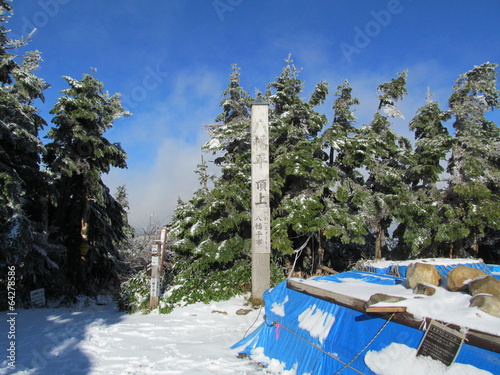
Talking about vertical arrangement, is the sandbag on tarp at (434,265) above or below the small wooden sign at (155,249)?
below

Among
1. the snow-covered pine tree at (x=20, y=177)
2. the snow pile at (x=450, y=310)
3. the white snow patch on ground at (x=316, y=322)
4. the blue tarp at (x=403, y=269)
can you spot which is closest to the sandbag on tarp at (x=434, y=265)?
the blue tarp at (x=403, y=269)

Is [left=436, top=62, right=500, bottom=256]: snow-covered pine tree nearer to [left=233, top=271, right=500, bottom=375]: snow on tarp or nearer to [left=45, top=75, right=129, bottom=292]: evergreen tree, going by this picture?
[left=233, top=271, right=500, bottom=375]: snow on tarp

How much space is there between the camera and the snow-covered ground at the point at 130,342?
5145 mm

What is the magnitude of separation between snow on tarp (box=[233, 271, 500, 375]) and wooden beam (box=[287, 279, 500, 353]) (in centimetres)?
5

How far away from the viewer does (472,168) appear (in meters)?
13.4

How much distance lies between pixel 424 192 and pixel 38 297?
16.4 m

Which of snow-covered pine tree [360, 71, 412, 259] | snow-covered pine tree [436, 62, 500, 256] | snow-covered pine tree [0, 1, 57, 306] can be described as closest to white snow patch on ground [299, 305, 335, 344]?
snow-covered pine tree [0, 1, 57, 306]

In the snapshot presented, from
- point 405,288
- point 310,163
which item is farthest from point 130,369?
point 310,163

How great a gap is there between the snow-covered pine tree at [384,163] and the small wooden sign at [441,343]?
1088 centimetres

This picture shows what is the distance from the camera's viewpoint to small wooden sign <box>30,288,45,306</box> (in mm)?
10623

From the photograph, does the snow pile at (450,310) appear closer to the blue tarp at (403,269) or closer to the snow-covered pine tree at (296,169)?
the blue tarp at (403,269)

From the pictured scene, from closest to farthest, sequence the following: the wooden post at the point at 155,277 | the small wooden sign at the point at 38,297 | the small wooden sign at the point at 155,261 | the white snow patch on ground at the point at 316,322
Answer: the white snow patch on ground at the point at 316,322
the wooden post at the point at 155,277
the small wooden sign at the point at 155,261
the small wooden sign at the point at 38,297

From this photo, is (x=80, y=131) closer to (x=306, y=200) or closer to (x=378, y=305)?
(x=306, y=200)

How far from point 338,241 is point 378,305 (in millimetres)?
14048
